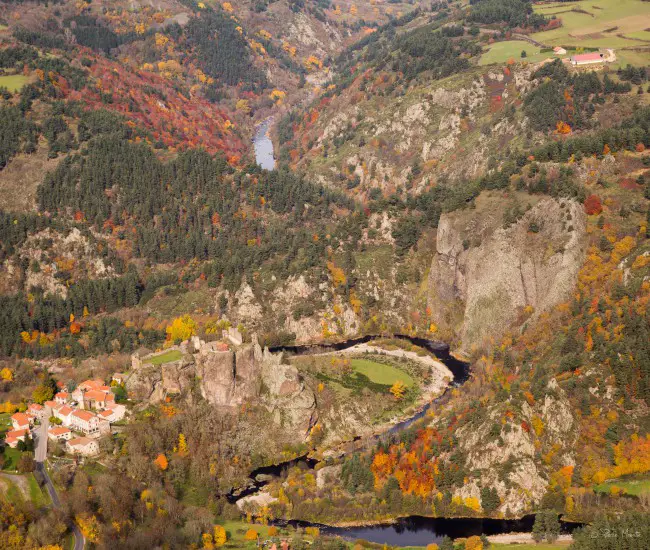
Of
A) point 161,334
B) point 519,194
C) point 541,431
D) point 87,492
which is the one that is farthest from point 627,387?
point 161,334

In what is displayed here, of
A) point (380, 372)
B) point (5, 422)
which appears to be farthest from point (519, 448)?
point (5, 422)

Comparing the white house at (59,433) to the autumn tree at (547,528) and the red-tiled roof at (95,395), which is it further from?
the autumn tree at (547,528)

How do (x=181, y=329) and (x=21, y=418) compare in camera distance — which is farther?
(x=181, y=329)

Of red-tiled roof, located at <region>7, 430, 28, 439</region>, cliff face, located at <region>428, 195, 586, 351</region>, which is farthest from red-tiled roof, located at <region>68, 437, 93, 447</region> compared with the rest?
cliff face, located at <region>428, 195, 586, 351</region>

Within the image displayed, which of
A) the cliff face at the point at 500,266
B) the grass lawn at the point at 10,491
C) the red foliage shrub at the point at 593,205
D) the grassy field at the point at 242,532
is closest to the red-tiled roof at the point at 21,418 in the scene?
the grass lawn at the point at 10,491

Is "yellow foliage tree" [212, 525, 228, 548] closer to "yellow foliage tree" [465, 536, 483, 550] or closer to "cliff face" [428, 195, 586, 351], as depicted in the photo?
"yellow foliage tree" [465, 536, 483, 550]

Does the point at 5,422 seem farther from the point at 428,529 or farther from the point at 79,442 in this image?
the point at 428,529

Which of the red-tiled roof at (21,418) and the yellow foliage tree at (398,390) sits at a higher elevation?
the red-tiled roof at (21,418)
